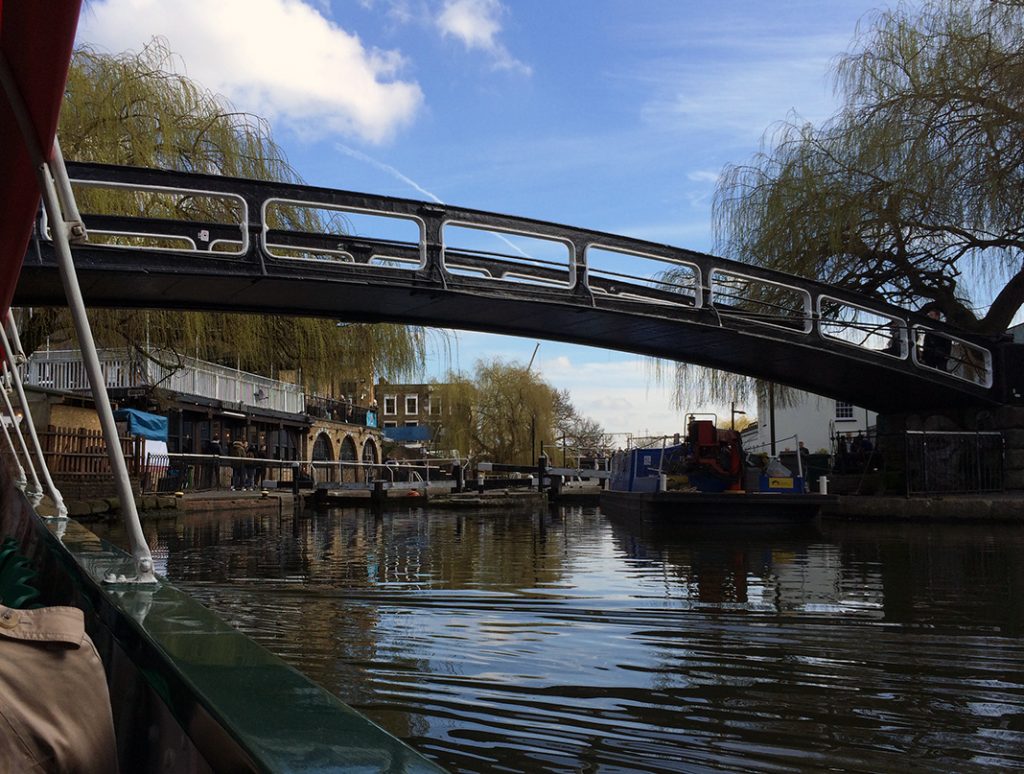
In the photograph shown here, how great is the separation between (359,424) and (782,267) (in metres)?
29.8

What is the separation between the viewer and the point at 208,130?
13.9 m

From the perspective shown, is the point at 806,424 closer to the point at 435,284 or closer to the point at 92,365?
the point at 435,284

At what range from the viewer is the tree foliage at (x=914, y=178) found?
1451 centimetres

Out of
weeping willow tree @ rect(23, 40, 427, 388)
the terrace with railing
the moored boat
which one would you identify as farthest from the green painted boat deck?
the terrace with railing

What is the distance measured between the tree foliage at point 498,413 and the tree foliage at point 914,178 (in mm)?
28096

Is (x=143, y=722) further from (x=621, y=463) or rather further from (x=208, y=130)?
(x=621, y=463)

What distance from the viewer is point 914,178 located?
14.8 m

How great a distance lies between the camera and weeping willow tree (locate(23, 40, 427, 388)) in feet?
42.5

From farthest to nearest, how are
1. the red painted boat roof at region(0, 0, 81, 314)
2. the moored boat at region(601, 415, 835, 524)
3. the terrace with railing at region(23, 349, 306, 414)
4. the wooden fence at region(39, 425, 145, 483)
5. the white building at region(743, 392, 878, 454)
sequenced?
1. the white building at region(743, 392, 878, 454)
2. the terrace with railing at region(23, 349, 306, 414)
3. the wooden fence at region(39, 425, 145, 483)
4. the moored boat at region(601, 415, 835, 524)
5. the red painted boat roof at region(0, 0, 81, 314)

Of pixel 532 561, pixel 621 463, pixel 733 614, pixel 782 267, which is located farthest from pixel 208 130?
pixel 621 463

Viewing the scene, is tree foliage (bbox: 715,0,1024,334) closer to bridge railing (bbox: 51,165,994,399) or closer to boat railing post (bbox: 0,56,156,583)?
bridge railing (bbox: 51,165,994,399)

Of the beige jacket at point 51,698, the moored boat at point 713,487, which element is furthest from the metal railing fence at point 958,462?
the beige jacket at point 51,698

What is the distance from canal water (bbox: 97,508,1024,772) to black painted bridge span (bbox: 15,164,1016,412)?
9.55ft

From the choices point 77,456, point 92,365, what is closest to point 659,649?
point 92,365
